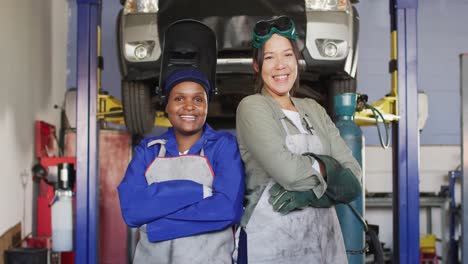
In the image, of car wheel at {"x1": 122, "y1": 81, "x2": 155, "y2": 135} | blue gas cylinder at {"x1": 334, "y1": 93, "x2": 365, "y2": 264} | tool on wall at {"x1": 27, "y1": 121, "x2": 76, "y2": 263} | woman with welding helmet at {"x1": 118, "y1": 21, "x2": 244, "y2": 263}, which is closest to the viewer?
woman with welding helmet at {"x1": 118, "y1": 21, "x2": 244, "y2": 263}

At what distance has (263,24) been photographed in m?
2.11

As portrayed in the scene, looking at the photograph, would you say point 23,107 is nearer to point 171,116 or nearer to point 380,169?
point 171,116

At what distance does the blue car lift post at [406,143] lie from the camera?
3494 millimetres

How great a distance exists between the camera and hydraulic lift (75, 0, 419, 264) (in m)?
3.49

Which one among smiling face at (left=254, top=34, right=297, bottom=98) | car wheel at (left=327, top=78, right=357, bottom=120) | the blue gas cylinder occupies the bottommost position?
the blue gas cylinder

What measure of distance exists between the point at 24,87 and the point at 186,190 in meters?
3.38

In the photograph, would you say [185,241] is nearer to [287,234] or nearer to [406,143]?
[287,234]

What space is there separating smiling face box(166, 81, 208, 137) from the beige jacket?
18cm

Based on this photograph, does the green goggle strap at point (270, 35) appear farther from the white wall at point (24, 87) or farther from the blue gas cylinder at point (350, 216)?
the white wall at point (24, 87)

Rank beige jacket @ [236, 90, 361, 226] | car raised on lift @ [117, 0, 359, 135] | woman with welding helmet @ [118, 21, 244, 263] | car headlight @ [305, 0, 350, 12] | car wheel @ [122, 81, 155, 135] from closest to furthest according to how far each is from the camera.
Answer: beige jacket @ [236, 90, 361, 226]
woman with welding helmet @ [118, 21, 244, 263]
car raised on lift @ [117, 0, 359, 135]
car headlight @ [305, 0, 350, 12]
car wheel @ [122, 81, 155, 135]

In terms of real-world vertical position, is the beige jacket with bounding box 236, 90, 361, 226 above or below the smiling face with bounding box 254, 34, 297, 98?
below

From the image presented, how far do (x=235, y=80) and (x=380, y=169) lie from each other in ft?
10.8

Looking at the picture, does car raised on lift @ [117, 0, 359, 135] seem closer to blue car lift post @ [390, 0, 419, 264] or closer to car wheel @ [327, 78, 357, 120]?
car wheel @ [327, 78, 357, 120]

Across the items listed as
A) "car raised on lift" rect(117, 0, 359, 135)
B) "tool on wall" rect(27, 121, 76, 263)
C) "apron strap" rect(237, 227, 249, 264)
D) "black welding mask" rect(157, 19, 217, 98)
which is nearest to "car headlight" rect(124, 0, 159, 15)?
"car raised on lift" rect(117, 0, 359, 135)
